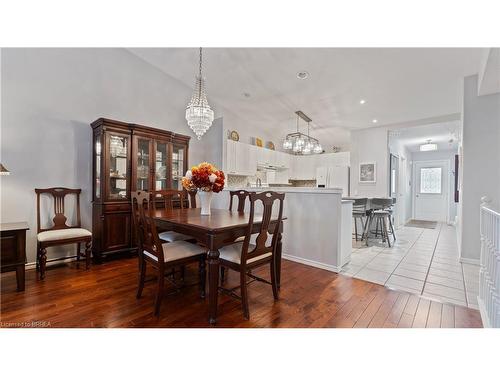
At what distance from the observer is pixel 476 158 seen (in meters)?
3.26

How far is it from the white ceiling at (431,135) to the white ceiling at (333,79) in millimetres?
530

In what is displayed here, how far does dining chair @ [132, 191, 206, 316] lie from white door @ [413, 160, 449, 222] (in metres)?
9.09

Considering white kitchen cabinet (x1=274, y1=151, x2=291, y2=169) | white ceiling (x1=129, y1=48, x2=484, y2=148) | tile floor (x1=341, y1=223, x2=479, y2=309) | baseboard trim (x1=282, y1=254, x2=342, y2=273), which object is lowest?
tile floor (x1=341, y1=223, x2=479, y2=309)

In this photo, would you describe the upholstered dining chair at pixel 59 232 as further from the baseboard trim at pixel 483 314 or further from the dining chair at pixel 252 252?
the baseboard trim at pixel 483 314

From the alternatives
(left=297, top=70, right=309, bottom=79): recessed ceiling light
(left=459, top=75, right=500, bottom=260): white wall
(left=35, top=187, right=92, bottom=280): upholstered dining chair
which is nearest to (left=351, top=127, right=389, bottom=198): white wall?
(left=459, top=75, right=500, bottom=260): white wall

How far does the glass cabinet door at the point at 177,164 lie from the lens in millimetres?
4164

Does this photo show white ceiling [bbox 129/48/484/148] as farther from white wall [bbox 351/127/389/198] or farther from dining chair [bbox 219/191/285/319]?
dining chair [bbox 219/191/285/319]

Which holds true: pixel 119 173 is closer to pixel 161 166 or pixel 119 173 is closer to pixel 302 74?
pixel 161 166

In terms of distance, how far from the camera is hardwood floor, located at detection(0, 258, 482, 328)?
1.80 metres

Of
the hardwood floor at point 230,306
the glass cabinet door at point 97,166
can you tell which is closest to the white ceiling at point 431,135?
the hardwood floor at point 230,306

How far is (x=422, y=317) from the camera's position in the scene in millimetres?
1876
